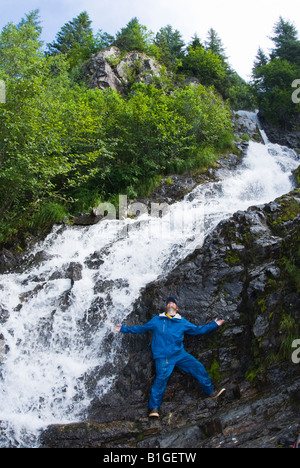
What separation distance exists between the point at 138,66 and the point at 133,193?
597 inches

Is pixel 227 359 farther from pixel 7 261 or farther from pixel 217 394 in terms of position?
pixel 7 261

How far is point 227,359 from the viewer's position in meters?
5.09

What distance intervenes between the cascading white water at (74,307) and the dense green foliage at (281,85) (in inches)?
584

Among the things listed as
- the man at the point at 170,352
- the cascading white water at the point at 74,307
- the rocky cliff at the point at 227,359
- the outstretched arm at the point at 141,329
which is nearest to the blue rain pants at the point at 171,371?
the man at the point at 170,352

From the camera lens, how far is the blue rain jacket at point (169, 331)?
16.3ft

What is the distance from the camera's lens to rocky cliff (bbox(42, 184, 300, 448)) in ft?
13.4

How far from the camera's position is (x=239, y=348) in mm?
5148

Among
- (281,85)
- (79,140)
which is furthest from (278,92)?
(79,140)

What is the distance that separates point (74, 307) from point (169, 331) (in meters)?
2.49

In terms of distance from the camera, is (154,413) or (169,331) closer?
(154,413)

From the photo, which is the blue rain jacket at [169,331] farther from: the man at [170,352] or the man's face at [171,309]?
the man's face at [171,309]

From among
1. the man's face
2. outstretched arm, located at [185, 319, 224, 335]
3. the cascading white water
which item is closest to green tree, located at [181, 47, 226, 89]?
the cascading white water

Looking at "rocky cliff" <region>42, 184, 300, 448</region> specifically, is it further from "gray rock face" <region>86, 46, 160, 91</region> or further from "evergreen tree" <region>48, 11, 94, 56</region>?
"evergreen tree" <region>48, 11, 94, 56</region>
